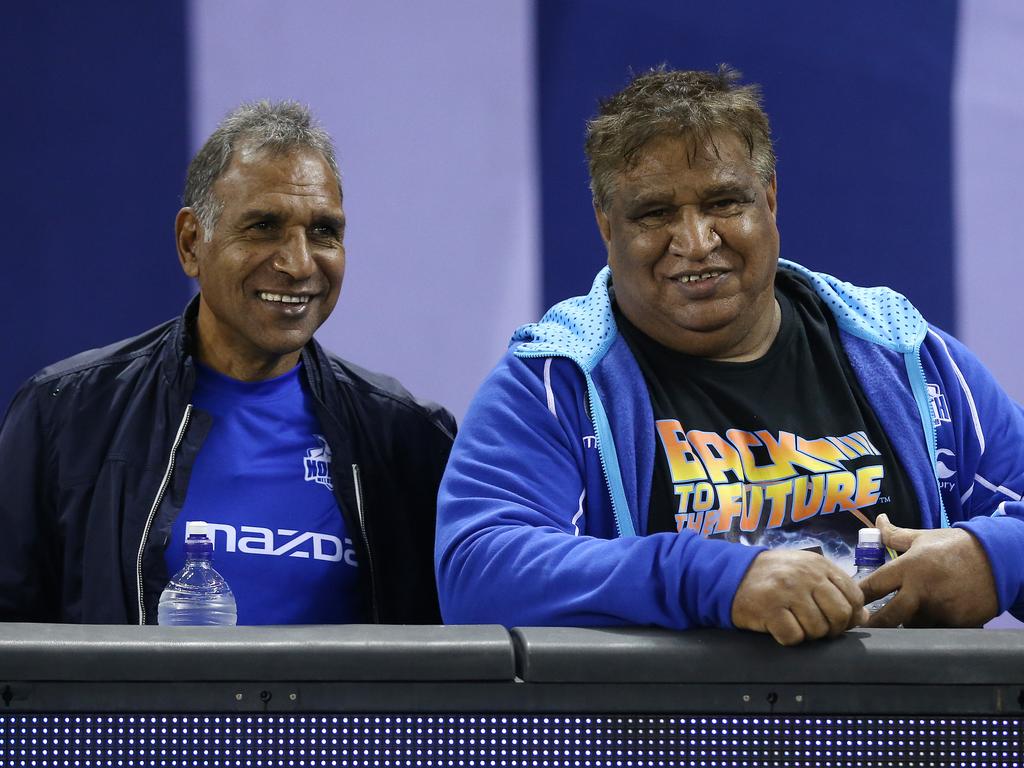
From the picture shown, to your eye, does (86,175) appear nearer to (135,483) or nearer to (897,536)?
(135,483)

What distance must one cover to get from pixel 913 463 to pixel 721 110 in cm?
53

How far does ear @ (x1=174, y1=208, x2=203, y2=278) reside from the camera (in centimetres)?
227

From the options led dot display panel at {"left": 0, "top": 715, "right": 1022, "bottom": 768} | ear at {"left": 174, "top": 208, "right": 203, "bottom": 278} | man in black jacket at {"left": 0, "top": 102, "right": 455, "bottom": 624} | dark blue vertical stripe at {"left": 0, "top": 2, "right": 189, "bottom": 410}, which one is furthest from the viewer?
dark blue vertical stripe at {"left": 0, "top": 2, "right": 189, "bottom": 410}

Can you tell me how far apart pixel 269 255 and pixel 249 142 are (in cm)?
20

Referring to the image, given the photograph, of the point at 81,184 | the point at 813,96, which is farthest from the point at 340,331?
the point at 813,96

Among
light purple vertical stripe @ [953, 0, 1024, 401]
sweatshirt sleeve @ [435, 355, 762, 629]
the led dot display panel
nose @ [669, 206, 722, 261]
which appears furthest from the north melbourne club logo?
light purple vertical stripe @ [953, 0, 1024, 401]

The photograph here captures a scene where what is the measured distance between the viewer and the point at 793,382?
181 cm

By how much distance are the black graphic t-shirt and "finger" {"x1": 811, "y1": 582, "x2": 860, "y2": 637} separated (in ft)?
1.40

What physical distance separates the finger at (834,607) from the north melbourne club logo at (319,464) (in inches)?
43.1

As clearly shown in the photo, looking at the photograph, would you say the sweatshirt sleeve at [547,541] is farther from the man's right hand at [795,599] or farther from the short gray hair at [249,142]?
the short gray hair at [249,142]

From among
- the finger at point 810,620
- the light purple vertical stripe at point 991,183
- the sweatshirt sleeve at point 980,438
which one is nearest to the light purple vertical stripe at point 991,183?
the light purple vertical stripe at point 991,183

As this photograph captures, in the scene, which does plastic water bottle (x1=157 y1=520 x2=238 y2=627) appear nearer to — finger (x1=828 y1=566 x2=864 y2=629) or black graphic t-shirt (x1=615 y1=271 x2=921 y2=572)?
black graphic t-shirt (x1=615 y1=271 x2=921 y2=572)

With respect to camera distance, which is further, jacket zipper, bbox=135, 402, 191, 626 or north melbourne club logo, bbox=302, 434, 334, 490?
north melbourne club logo, bbox=302, 434, 334, 490

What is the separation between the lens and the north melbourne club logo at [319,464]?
7.04 feet
